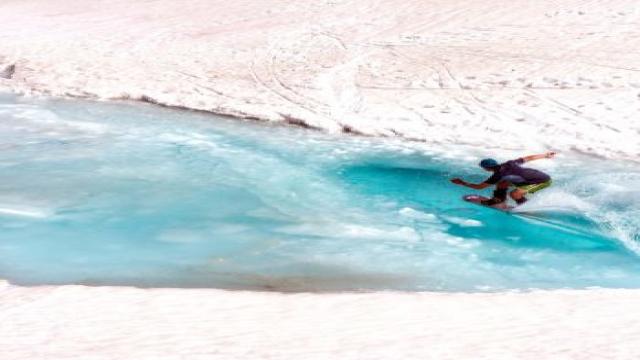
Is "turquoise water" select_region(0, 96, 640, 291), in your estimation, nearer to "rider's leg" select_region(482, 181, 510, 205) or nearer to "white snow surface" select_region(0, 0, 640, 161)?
"rider's leg" select_region(482, 181, 510, 205)

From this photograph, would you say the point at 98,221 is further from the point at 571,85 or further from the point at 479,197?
the point at 571,85

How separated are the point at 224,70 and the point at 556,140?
6275mm

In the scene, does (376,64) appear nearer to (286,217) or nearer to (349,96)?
(349,96)

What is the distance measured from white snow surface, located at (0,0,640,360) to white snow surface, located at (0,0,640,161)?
40 millimetres

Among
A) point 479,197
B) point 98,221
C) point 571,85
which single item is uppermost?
point 571,85

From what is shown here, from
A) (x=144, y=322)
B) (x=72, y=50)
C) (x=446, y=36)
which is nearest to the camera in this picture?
(x=144, y=322)

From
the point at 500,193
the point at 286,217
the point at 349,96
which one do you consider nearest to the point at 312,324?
the point at 286,217

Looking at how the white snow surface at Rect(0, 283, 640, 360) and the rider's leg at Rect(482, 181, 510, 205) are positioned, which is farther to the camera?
the rider's leg at Rect(482, 181, 510, 205)

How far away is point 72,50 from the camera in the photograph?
661 inches

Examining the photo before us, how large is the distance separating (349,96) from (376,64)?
1797 mm

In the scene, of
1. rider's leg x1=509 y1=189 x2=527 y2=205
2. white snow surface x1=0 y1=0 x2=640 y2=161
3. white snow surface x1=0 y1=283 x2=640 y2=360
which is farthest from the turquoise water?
white snow surface x1=0 y1=0 x2=640 y2=161

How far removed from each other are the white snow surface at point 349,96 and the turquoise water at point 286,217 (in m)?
0.68

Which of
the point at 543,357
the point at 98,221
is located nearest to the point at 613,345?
the point at 543,357

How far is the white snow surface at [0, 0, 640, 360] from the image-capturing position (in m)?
4.47
